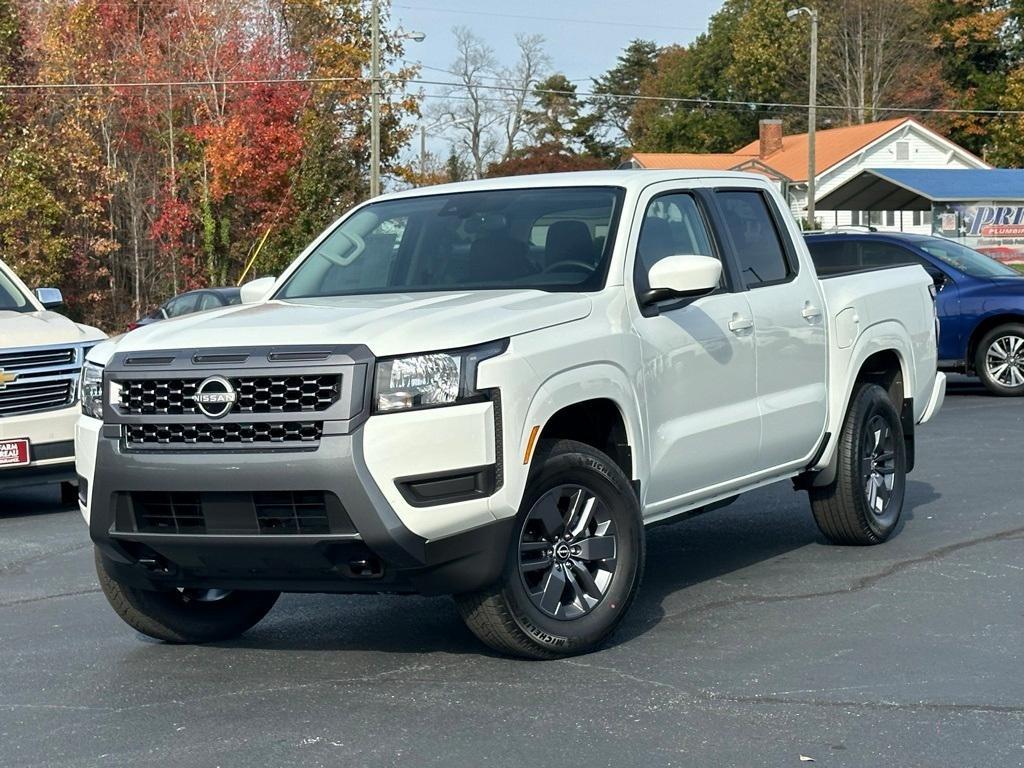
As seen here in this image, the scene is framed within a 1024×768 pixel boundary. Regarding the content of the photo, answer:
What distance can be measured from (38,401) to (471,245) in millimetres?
4968

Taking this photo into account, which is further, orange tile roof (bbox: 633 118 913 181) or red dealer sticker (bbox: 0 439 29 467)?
orange tile roof (bbox: 633 118 913 181)

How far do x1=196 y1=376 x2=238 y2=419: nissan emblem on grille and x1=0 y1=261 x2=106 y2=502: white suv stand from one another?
5.56 meters

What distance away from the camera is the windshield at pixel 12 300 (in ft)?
40.7

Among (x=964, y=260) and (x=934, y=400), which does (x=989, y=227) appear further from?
(x=934, y=400)

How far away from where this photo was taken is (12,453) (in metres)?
11.1

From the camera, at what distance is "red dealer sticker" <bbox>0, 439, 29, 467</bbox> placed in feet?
36.2

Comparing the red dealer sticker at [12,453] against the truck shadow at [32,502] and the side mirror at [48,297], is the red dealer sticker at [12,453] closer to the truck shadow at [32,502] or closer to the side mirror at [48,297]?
the truck shadow at [32,502]

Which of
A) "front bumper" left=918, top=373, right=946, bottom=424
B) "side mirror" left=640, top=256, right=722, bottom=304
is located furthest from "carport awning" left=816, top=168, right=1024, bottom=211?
"side mirror" left=640, top=256, right=722, bottom=304

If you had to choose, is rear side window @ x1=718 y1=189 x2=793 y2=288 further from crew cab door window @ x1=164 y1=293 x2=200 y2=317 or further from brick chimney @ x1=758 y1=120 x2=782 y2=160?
brick chimney @ x1=758 y1=120 x2=782 y2=160

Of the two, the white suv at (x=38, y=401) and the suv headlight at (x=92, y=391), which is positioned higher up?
the suv headlight at (x=92, y=391)

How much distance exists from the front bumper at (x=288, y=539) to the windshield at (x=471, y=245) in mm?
1483

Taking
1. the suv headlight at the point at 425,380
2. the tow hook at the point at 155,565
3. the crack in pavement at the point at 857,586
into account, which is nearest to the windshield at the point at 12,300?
the tow hook at the point at 155,565

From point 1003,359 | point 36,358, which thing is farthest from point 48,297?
point 1003,359

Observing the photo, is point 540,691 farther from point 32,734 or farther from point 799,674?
point 32,734
